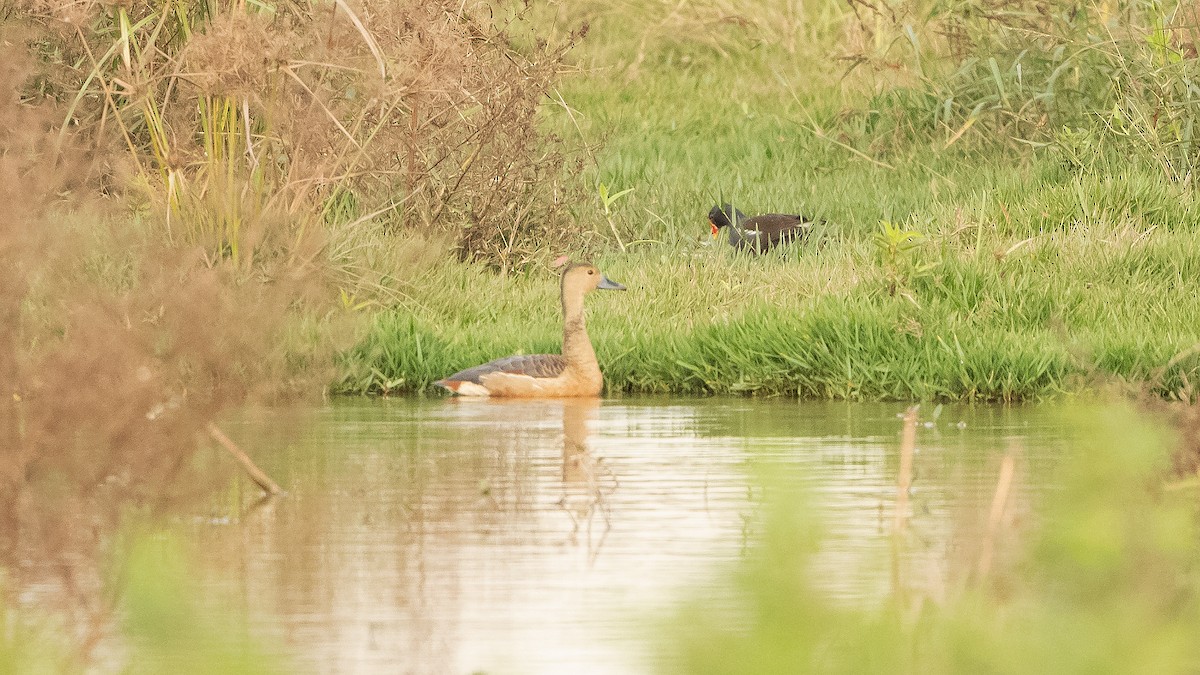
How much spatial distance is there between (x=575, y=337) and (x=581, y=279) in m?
0.63

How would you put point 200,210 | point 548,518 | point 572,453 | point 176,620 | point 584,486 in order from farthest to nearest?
point 200,210, point 572,453, point 584,486, point 548,518, point 176,620

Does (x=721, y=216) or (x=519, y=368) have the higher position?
(x=721, y=216)

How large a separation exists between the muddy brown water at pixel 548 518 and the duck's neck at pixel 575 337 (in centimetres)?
42

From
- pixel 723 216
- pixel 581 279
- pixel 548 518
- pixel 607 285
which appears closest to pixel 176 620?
pixel 548 518

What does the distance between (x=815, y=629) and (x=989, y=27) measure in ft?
49.2

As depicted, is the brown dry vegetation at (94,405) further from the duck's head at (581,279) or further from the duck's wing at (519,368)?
the duck's head at (581,279)

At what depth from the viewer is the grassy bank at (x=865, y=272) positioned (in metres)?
11.0

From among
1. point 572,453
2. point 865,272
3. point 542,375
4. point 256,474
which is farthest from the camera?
point 865,272

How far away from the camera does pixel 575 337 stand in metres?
11.1

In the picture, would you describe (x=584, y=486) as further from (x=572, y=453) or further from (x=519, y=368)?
(x=519, y=368)

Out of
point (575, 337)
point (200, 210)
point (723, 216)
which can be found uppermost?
point (723, 216)

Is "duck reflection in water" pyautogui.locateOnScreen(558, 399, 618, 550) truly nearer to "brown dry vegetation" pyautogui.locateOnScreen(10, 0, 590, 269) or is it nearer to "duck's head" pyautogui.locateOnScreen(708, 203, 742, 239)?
"brown dry vegetation" pyautogui.locateOnScreen(10, 0, 590, 269)

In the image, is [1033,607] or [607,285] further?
[607,285]

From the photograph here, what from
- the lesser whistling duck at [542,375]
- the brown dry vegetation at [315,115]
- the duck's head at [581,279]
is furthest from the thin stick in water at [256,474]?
the duck's head at [581,279]
